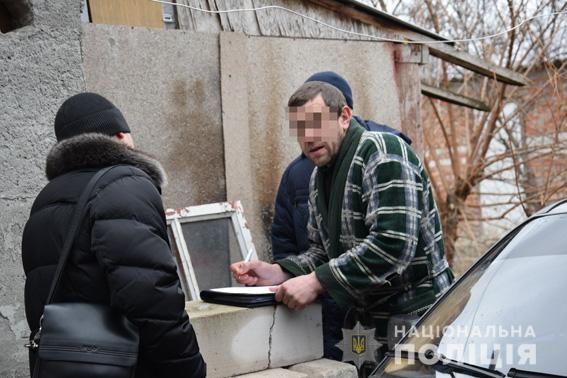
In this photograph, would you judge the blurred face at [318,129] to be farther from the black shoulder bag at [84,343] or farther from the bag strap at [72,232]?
the black shoulder bag at [84,343]

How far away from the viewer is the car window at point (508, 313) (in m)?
2.15

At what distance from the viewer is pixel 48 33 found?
13.3 ft

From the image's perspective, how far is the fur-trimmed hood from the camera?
101 inches

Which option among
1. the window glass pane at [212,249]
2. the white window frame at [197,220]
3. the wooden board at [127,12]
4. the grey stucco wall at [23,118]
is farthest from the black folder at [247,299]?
the wooden board at [127,12]

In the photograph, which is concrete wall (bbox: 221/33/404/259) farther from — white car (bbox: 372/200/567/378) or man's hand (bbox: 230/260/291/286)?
white car (bbox: 372/200/567/378)

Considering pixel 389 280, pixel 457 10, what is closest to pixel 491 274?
pixel 389 280

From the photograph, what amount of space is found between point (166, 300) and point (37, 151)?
1941 mm

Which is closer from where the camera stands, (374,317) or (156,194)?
(156,194)

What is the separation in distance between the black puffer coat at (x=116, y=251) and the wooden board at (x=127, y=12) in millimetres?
2175

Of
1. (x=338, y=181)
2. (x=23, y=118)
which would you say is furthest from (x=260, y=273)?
(x=23, y=118)

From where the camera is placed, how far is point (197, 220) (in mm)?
4570

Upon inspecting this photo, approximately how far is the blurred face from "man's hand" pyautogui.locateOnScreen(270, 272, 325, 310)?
1.64ft

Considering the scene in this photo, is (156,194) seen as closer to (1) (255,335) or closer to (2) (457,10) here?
(1) (255,335)

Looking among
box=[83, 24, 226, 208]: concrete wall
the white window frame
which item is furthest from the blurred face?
box=[83, 24, 226, 208]: concrete wall
